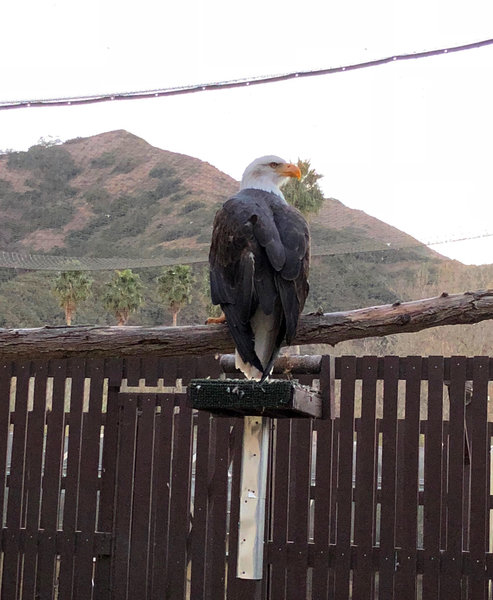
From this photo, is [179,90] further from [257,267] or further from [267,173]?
[257,267]

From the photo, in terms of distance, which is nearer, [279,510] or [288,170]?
[288,170]

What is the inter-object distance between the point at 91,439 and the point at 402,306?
208 centimetres

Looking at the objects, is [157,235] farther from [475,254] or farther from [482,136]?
[475,254]

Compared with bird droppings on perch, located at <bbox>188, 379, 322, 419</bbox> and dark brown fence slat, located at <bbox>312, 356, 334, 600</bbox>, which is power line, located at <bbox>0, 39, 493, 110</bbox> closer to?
dark brown fence slat, located at <bbox>312, 356, 334, 600</bbox>

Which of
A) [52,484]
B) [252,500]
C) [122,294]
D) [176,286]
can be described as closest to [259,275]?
[252,500]

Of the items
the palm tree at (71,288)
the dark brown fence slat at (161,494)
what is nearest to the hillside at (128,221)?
the palm tree at (71,288)

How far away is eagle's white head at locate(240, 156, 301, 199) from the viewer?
11.5 ft

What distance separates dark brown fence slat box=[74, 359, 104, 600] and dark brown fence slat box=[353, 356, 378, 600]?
1.30 meters

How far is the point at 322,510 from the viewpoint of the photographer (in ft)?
13.7

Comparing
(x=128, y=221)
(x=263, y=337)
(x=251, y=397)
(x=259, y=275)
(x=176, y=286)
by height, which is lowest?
(x=251, y=397)

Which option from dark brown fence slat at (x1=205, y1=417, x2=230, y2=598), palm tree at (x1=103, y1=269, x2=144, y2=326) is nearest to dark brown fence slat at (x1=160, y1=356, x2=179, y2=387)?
dark brown fence slat at (x1=205, y1=417, x2=230, y2=598)

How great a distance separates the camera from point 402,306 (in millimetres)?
3018

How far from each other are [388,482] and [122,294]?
16.7 m

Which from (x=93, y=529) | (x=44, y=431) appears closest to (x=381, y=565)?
(x=93, y=529)
